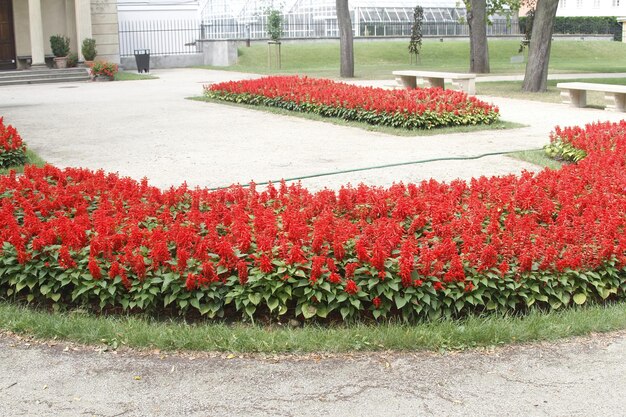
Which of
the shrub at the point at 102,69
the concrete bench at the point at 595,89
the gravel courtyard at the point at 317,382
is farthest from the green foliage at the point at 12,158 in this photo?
the shrub at the point at 102,69

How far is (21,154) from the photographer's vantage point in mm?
12922

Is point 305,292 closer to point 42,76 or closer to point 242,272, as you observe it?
point 242,272

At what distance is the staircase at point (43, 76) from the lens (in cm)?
3179

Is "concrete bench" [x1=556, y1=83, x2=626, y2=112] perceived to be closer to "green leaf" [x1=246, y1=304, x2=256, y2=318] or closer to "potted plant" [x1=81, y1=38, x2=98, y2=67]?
"green leaf" [x1=246, y1=304, x2=256, y2=318]

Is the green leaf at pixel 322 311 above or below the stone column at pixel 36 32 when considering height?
below

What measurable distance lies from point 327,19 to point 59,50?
1829cm

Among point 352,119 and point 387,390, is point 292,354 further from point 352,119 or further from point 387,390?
point 352,119

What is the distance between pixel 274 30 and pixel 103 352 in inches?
1317

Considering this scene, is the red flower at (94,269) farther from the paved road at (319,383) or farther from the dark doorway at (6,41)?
the dark doorway at (6,41)

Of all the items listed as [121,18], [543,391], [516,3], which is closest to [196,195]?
[543,391]

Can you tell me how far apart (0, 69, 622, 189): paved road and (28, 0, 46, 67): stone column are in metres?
10.9

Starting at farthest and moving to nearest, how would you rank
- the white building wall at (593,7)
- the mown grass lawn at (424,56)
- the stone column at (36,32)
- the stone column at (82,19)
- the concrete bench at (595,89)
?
the white building wall at (593,7) → the mown grass lawn at (424,56) → the stone column at (82,19) → the stone column at (36,32) → the concrete bench at (595,89)

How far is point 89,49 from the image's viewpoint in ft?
113

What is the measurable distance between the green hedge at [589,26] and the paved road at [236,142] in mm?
38412
